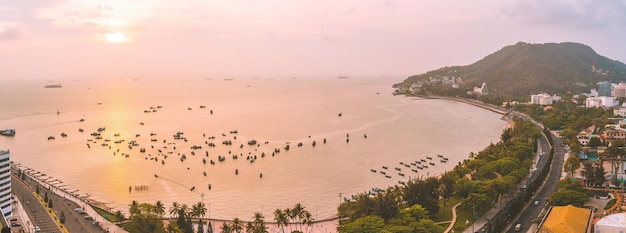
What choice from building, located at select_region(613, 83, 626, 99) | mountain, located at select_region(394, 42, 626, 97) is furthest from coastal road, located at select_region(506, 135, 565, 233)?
mountain, located at select_region(394, 42, 626, 97)

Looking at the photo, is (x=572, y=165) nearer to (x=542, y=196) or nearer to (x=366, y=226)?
(x=542, y=196)

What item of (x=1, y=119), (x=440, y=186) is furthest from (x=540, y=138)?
(x=1, y=119)

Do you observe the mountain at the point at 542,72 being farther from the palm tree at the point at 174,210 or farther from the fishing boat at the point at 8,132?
the palm tree at the point at 174,210

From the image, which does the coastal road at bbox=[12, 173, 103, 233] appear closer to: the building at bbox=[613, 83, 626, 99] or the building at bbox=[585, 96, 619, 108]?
the building at bbox=[585, 96, 619, 108]

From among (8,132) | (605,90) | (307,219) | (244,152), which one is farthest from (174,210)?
(605,90)

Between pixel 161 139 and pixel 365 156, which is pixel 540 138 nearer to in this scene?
pixel 365 156
